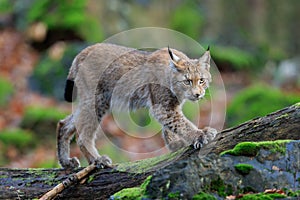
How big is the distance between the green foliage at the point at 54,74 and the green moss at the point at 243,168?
390 inches

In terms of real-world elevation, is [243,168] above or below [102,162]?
below

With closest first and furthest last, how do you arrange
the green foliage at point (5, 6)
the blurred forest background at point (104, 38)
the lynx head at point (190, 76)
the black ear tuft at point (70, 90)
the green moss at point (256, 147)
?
the green moss at point (256, 147) < the lynx head at point (190, 76) < the black ear tuft at point (70, 90) < the blurred forest background at point (104, 38) < the green foliage at point (5, 6)

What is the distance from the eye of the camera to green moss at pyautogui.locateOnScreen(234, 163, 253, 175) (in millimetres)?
4309

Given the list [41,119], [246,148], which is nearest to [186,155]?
[246,148]

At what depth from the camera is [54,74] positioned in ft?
46.3

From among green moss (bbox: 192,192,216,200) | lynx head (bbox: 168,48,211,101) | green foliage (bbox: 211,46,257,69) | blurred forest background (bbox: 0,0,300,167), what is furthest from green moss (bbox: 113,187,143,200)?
green foliage (bbox: 211,46,257,69)

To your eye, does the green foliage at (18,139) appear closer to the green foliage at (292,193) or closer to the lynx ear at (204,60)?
the lynx ear at (204,60)

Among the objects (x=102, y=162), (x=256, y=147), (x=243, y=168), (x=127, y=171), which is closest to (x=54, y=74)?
(x=102, y=162)

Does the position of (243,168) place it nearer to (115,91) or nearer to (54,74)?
(115,91)

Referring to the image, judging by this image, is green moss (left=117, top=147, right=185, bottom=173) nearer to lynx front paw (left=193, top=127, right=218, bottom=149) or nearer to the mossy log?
the mossy log

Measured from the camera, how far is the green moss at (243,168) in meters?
4.31

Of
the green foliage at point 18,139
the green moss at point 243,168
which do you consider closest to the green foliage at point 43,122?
the green foliage at point 18,139

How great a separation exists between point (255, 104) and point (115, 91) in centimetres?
574

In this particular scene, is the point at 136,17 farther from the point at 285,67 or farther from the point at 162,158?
the point at 162,158
